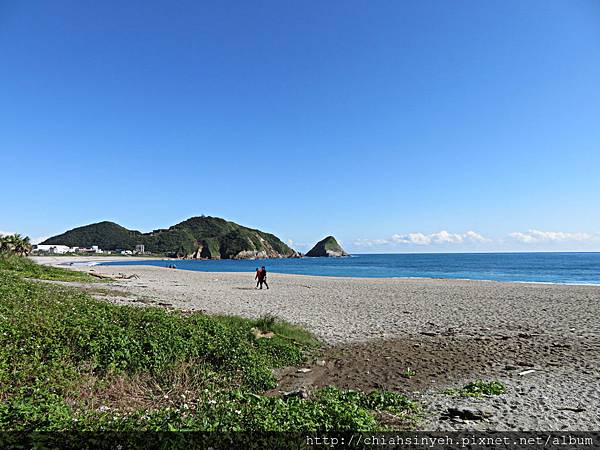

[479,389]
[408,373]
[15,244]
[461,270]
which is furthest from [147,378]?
[461,270]

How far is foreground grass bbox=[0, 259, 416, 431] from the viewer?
5.30 metres

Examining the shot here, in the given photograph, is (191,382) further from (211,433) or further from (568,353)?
(568,353)

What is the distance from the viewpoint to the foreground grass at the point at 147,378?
5301mm

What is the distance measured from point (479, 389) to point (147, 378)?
252 inches

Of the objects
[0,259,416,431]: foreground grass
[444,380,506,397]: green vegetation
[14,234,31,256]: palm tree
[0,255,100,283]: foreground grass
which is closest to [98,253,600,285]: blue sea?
[14,234,31,256]: palm tree

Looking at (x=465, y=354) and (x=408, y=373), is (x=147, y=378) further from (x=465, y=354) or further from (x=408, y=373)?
(x=465, y=354)

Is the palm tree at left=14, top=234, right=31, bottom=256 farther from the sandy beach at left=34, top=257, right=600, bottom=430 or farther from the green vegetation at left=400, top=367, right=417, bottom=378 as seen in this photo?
the green vegetation at left=400, top=367, right=417, bottom=378

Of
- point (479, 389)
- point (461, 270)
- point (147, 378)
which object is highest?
point (147, 378)

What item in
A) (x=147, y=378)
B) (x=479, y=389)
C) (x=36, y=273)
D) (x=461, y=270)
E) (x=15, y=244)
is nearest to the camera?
(x=147, y=378)

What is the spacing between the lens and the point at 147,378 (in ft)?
23.9

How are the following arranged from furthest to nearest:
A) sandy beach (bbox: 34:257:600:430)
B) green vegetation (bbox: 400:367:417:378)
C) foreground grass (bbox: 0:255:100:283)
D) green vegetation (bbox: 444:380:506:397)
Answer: foreground grass (bbox: 0:255:100:283) → green vegetation (bbox: 400:367:417:378) → green vegetation (bbox: 444:380:506:397) → sandy beach (bbox: 34:257:600:430)

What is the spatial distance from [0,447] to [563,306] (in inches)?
995

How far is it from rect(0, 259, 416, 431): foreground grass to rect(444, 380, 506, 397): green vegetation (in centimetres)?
131

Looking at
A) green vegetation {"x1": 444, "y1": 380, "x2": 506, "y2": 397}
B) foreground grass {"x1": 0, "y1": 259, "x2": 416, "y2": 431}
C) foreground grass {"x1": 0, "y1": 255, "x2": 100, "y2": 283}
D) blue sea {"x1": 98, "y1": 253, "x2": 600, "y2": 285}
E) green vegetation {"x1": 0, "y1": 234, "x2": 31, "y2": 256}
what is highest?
green vegetation {"x1": 0, "y1": 234, "x2": 31, "y2": 256}
